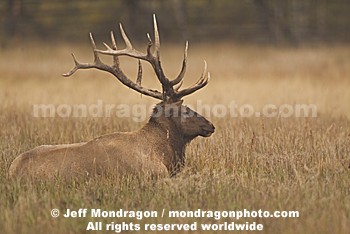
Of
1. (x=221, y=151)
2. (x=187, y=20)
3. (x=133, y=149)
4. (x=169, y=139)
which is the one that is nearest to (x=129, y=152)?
(x=133, y=149)

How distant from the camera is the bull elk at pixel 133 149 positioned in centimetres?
742

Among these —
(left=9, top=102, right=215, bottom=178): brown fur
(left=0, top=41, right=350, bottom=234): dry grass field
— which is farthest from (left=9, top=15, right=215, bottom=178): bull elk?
(left=0, top=41, right=350, bottom=234): dry grass field

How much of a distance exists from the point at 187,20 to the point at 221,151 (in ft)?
60.5

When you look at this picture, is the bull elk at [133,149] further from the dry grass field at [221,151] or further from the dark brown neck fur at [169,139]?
the dry grass field at [221,151]

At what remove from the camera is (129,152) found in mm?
7738

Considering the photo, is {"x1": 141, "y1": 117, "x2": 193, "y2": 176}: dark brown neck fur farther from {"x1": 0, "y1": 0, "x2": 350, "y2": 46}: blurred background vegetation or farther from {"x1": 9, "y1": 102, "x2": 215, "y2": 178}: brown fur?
{"x1": 0, "y1": 0, "x2": 350, "y2": 46}: blurred background vegetation

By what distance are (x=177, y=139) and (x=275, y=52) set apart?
1389 cm

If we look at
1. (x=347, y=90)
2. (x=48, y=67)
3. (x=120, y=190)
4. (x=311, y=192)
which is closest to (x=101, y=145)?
(x=120, y=190)

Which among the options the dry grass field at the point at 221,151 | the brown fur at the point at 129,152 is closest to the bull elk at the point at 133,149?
the brown fur at the point at 129,152

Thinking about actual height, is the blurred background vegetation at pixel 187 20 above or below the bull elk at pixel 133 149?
above

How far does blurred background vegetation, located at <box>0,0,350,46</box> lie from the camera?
2531cm

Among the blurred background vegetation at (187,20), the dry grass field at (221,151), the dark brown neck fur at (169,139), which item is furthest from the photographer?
the blurred background vegetation at (187,20)

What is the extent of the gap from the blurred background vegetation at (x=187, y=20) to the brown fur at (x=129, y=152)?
16.3 m

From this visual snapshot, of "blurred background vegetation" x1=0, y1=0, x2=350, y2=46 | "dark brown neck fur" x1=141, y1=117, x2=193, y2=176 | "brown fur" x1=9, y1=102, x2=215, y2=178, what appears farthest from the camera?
"blurred background vegetation" x1=0, y1=0, x2=350, y2=46
